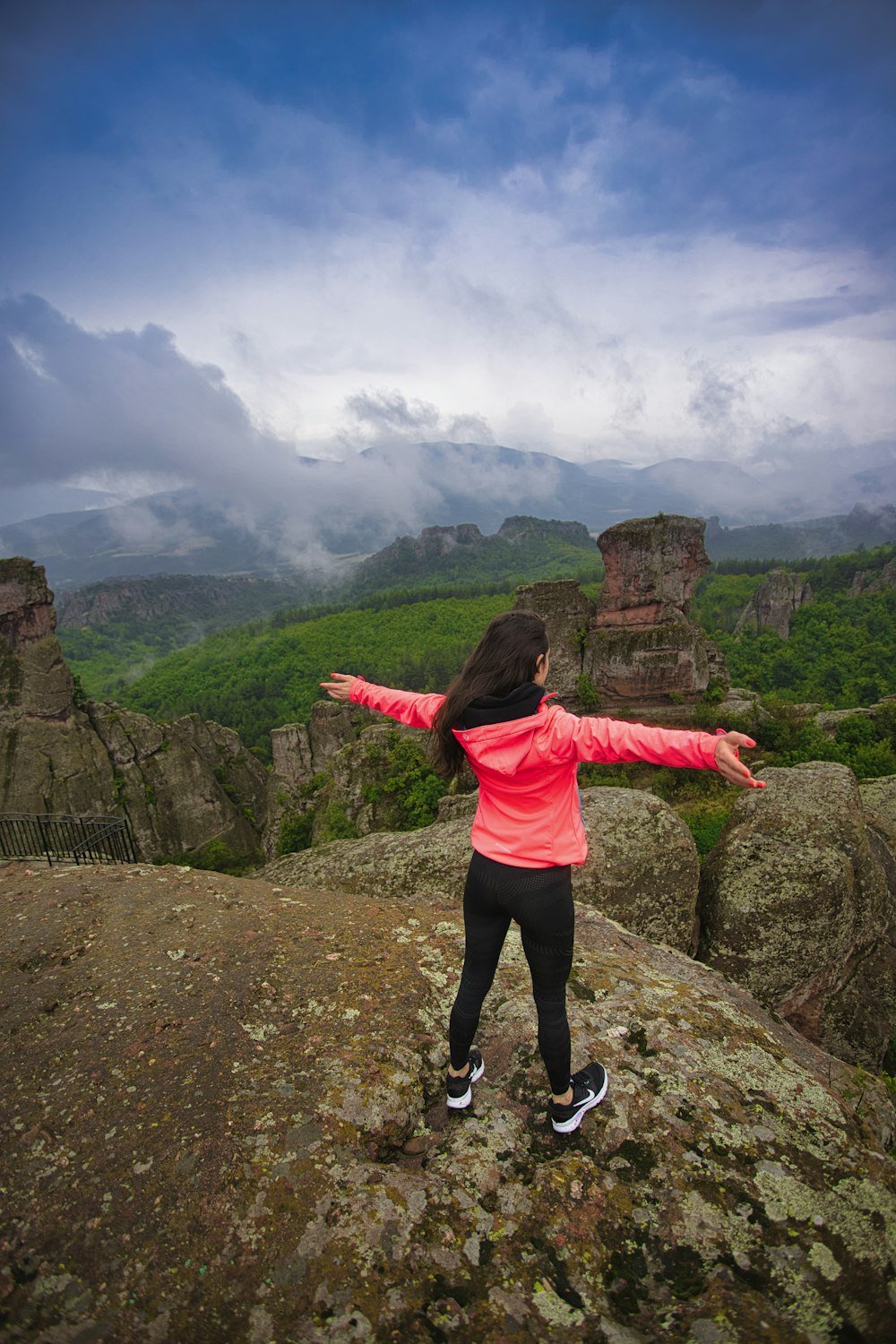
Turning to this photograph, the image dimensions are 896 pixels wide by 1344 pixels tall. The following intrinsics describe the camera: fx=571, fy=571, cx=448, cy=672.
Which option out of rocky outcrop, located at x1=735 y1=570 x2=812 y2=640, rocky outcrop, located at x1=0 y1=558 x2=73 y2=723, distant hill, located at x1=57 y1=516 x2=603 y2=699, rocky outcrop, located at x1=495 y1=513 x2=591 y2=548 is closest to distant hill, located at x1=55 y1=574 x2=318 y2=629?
distant hill, located at x1=57 y1=516 x2=603 y2=699

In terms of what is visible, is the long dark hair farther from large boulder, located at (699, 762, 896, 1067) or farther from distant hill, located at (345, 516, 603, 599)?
distant hill, located at (345, 516, 603, 599)

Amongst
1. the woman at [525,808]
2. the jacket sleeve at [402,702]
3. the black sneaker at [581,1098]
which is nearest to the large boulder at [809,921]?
the black sneaker at [581,1098]

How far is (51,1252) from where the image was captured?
2.81 meters

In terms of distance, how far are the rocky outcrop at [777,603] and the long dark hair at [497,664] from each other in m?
66.6

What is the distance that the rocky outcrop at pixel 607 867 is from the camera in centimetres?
702

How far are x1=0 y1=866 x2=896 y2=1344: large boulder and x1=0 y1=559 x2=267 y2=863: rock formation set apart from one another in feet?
94.5

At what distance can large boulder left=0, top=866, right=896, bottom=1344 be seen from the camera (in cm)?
261

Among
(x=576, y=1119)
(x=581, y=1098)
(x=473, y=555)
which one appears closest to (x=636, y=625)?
(x=581, y=1098)

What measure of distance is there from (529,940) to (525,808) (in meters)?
0.76

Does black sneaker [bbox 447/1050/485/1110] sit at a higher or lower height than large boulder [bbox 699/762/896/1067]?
higher

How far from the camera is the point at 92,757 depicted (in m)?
30.1

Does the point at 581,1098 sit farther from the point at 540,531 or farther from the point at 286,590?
the point at 286,590

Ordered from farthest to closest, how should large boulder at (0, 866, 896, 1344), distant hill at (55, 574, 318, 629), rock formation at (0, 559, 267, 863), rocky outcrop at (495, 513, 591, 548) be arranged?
rocky outcrop at (495, 513, 591, 548)
distant hill at (55, 574, 318, 629)
rock formation at (0, 559, 267, 863)
large boulder at (0, 866, 896, 1344)

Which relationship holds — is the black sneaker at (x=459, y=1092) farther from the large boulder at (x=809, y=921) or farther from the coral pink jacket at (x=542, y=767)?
the large boulder at (x=809, y=921)
